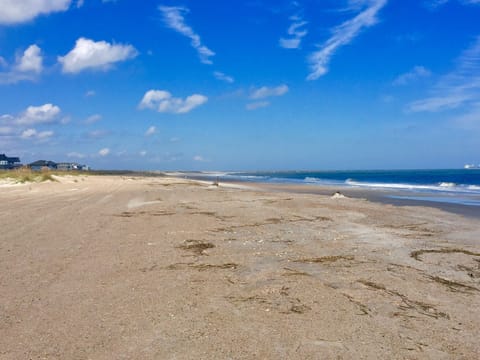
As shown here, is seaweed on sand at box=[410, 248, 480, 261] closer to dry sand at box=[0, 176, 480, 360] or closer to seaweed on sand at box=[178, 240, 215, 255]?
dry sand at box=[0, 176, 480, 360]

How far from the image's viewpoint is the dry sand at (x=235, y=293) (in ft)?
13.4

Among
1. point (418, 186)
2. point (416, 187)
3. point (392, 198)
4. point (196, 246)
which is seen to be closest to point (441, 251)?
point (196, 246)

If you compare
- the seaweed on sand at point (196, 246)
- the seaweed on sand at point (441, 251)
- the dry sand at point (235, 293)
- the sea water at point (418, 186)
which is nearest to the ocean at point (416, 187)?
the sea water at point (418, 186)

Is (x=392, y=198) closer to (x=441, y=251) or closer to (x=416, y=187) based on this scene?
(x=441, y=251)

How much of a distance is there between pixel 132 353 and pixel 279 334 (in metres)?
1.55

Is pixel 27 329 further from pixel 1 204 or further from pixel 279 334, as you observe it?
pixel 1 204

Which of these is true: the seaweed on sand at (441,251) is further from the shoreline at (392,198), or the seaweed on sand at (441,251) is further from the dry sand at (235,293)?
the shoreline at (392,198)

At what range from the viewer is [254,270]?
6.96m

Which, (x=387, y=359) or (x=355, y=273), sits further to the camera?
(x=355, y=273)

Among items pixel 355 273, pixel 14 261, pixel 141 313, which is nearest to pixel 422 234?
pixel 355 273

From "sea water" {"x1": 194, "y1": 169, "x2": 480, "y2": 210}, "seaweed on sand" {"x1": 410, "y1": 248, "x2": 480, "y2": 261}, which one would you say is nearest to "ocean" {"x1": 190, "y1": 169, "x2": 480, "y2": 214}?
"sea water" {"x1": 194, "y1": 169, "x2": 480, "y2": 210}

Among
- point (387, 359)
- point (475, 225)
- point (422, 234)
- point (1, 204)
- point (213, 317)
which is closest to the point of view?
point (387, 359)

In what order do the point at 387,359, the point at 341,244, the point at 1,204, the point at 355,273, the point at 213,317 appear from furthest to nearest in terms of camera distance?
the point at 1,204 → the point at 341,244 → the point at 355,273 → the point at 213,317 → the point at 387,359

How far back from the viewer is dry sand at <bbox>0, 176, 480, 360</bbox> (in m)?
4.09
